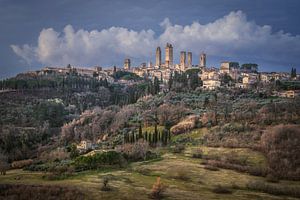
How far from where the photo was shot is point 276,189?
3659 centimetres

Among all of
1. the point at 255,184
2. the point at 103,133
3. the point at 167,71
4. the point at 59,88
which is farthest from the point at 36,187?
the point at 167,71

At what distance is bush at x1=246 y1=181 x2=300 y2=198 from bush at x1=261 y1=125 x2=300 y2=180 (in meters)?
5.20

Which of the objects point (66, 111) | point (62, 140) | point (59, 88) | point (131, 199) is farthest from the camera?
point (59, 88)

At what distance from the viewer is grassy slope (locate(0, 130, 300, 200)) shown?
32.7 m

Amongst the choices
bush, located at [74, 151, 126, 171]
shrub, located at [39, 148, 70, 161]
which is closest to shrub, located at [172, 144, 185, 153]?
bush, located at [74, 151, 126, 171]

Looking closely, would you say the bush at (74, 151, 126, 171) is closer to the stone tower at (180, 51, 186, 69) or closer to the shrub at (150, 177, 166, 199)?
the shrub at (150, 177, 166, 199)

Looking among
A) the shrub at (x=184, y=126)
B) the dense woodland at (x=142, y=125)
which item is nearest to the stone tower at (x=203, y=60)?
the dense woodland at (x=142, y=125)

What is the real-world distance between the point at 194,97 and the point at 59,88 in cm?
5491

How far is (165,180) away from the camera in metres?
38.8

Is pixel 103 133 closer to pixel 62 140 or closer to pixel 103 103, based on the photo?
pixel 62 140

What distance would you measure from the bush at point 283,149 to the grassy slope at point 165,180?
6.63 ft

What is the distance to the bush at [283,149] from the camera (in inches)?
1719

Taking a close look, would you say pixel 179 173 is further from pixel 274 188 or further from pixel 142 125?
pixel 142 125

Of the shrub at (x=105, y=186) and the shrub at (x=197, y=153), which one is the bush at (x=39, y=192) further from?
the shrub at (x=197, y=153)
